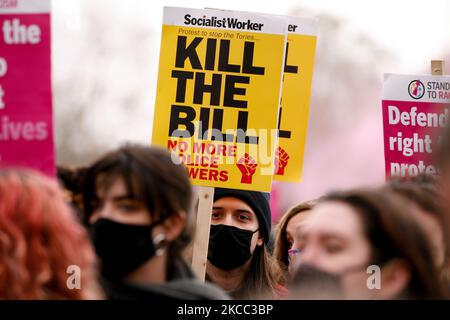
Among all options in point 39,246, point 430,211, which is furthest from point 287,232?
point 39,246

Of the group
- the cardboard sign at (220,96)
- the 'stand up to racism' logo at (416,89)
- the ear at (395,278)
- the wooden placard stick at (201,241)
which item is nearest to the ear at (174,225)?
the ear at (395,278)

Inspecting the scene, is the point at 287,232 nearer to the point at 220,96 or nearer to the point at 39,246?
the point at 220,96

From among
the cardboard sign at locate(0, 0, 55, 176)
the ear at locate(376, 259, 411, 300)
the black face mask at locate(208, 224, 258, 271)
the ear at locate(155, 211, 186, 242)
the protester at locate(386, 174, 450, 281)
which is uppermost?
the cardboard sign at locate(0, 0, 55, 176)

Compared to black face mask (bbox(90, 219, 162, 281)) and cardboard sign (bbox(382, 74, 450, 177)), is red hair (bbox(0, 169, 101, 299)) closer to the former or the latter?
black face mask (bbox(90, 219, 162, 281))

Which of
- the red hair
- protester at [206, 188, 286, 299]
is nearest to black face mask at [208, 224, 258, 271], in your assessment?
protester at [206, 188, 286, 299]

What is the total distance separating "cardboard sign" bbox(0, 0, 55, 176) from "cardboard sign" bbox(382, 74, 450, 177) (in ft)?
9.39

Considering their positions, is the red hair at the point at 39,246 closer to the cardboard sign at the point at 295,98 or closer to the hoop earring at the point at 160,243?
the hoop earring at the point at 160,243

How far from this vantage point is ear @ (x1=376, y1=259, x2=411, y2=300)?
3826 millimetres

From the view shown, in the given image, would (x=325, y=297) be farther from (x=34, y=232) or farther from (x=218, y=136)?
(x=218, y=136)

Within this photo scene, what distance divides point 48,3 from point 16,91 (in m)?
0.39

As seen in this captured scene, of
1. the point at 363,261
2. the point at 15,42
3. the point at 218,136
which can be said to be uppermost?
the point at 15,42

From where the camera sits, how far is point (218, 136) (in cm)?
586

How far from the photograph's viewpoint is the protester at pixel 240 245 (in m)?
6.21
